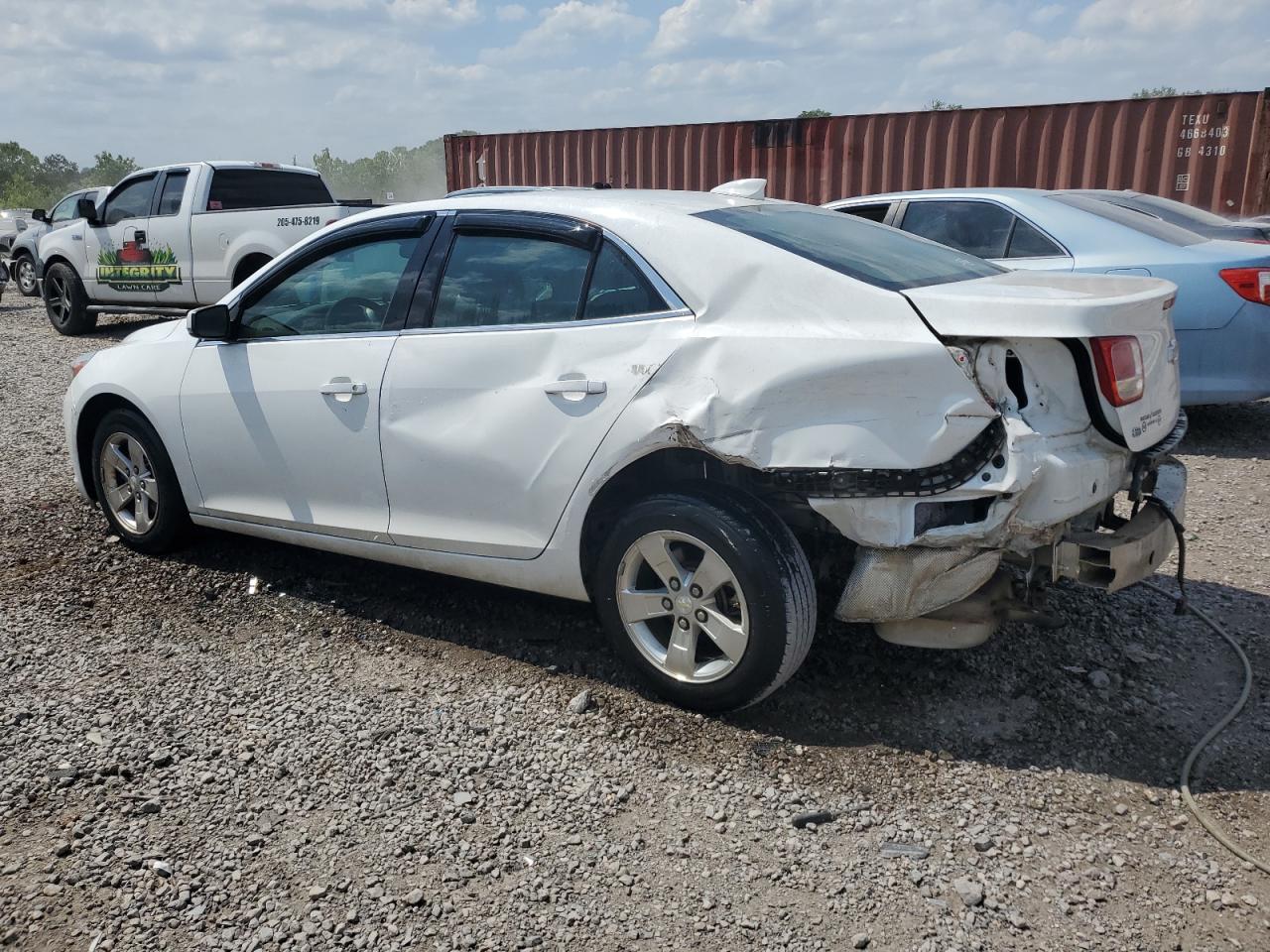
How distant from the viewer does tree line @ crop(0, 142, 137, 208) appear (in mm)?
59406

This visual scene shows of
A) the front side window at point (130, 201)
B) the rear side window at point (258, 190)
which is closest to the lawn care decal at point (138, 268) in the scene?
the front side window at point (130, 201)

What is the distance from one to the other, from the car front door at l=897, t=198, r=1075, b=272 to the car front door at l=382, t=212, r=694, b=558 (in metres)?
3.59

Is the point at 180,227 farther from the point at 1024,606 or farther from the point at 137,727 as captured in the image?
the point at 1024,606

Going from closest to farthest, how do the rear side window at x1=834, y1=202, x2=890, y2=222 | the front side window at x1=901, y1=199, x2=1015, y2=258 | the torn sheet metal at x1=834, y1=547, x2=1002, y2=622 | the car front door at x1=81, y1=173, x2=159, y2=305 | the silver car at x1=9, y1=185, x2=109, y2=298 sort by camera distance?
1. the torn sheet metal at x1=834, y1=547, x2=1002, y2=622
2. the front side window at x1=901, y1=199, x2=1015, y2=258
3. the rear side window at x1=834, y1=202, x2=890, y2=222
4. the car front door at x1=81, y1=173, x2=159, y2=305
5. the silver car at x1=9, y1=185, x2=109, y2=298

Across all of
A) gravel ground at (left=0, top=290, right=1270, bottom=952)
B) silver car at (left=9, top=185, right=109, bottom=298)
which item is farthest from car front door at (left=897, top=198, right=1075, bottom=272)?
silver car at (left=9, top=185, right=109, bottom=298)

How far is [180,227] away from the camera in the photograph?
1180cm

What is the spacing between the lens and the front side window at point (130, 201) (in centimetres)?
1235

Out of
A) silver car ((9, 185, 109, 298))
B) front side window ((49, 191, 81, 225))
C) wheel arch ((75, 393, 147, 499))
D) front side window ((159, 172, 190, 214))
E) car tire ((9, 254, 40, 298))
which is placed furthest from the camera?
car tire ((9, 254, 40, 298))

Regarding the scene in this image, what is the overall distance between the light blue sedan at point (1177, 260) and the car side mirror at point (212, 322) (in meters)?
4.75

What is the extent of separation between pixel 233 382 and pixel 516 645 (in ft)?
5.30

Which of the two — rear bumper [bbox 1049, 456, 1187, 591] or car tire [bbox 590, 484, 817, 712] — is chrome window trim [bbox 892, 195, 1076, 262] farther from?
car tire [bbox 590, 484, 817, 712]

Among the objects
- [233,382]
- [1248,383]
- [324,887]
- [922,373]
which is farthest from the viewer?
[1248,383]

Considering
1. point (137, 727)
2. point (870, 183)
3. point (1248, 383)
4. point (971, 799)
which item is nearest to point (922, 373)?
point (971, 799)

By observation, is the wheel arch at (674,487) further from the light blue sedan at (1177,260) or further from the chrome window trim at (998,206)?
the light blue sedan at (1177,260)
